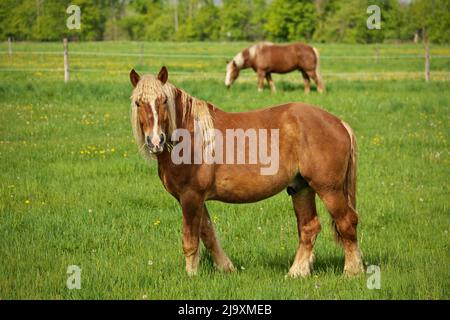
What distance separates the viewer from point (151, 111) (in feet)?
17.0

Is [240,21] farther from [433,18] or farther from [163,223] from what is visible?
[163,223]

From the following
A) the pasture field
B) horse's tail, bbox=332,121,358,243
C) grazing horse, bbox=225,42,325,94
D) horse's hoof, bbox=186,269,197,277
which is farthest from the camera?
grazing horse, bbox=225,42,325,94

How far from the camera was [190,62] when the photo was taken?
136 feet

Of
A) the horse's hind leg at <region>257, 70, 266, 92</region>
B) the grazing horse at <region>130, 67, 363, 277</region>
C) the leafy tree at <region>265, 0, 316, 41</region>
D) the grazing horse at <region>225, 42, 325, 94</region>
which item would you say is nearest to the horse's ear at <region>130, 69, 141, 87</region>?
the grazing horse at <region>130, 67, 363, 277</region>

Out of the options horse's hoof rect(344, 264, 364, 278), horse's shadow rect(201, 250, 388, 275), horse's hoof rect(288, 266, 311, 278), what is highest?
horse's hoof rect(344, 264, 364, 278)

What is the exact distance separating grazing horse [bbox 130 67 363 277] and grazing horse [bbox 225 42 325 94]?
17949mm

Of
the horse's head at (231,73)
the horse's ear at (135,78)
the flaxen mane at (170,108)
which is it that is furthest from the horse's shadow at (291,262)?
the horse's head at (231,73)

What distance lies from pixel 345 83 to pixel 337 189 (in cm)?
1938

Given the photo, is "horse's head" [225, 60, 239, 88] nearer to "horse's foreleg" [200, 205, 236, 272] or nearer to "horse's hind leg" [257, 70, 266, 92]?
"horse's hind leg" [257, 70, 266, 92]

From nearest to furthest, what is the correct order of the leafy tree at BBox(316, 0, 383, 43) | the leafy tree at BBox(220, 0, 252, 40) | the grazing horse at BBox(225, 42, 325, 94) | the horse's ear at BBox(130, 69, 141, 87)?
the horse's ear at BBox(130, 69, 141, 87) → the grazing horse at BBox(225, 42, 325, 94) → the leafy tree at BBox(316, 0, 383, 43) → the leafy tree at BBox(220, 0, 252, 40)

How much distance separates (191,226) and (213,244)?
0.45 meters

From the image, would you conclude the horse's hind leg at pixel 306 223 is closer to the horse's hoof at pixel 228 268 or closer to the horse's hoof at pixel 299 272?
the horse's hoof at pixel 299 272

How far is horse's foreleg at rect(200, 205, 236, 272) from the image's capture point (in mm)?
5977
